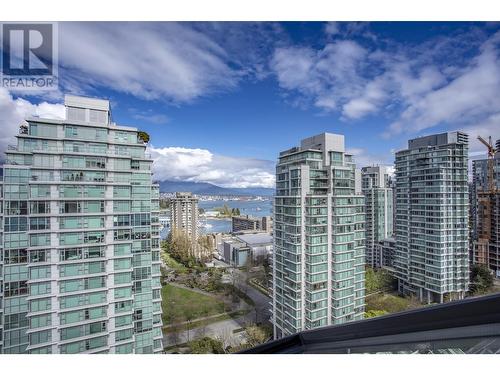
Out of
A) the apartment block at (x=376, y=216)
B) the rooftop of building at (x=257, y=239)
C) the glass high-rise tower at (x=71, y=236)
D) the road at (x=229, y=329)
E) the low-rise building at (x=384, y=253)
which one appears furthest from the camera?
the rooftop of building at (x=257, y=239)

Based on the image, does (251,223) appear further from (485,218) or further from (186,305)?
(485,218)

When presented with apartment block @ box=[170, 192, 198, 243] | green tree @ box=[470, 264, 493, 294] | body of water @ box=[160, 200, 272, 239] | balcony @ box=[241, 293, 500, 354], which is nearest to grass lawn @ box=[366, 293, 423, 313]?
green tree @ box=[470, 264, 493, 294]

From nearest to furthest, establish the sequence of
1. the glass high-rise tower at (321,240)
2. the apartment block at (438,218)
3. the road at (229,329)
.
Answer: the glass high-rise tower at (321,240) < the road at (229,329) < the apartment block at (438,218)

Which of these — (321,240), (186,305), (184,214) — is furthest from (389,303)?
(184,214)

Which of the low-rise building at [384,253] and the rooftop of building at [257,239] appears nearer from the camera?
the low-rise building at [384,253]

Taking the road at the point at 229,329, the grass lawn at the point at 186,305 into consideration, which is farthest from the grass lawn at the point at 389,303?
→ the grass lawn at the point at 186,305

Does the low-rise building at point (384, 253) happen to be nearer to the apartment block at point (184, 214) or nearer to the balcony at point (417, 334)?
the apartment block at point (184, 214)

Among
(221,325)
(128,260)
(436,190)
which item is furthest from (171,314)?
(436,190)
